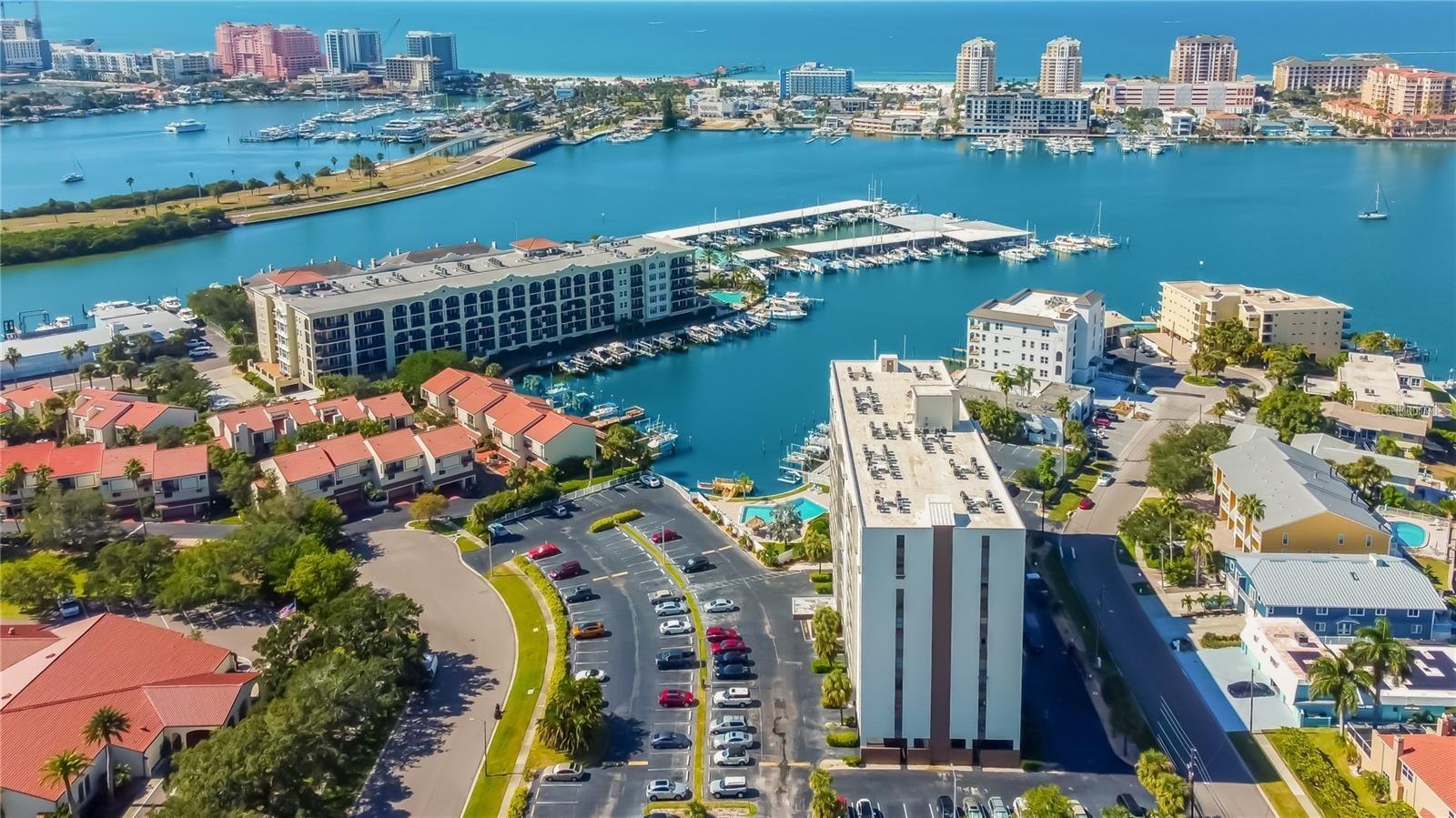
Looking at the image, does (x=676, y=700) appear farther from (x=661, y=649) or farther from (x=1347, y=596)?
(x=1347, y=596)

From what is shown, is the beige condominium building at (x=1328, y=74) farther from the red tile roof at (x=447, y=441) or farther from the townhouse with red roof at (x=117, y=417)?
the townhouse with red roof at (x=117, y=417)

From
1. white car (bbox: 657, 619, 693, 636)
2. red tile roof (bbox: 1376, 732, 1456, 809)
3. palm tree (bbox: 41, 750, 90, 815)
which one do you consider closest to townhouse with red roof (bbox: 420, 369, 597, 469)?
white car (bbox: 657, 619, 693, 636)

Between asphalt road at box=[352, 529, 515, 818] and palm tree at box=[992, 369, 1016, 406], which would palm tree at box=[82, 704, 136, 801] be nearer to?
asphalt road at box=[352, 529, 515, 818]

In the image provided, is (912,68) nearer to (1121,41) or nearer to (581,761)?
(1121,41)

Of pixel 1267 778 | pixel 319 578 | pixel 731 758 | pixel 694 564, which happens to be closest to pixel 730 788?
pixel 731 758

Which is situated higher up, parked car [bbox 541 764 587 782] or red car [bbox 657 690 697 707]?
red car [bbox 657 690 697 707]

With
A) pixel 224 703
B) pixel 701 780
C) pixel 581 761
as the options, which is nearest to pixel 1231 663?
pixel 701 780
